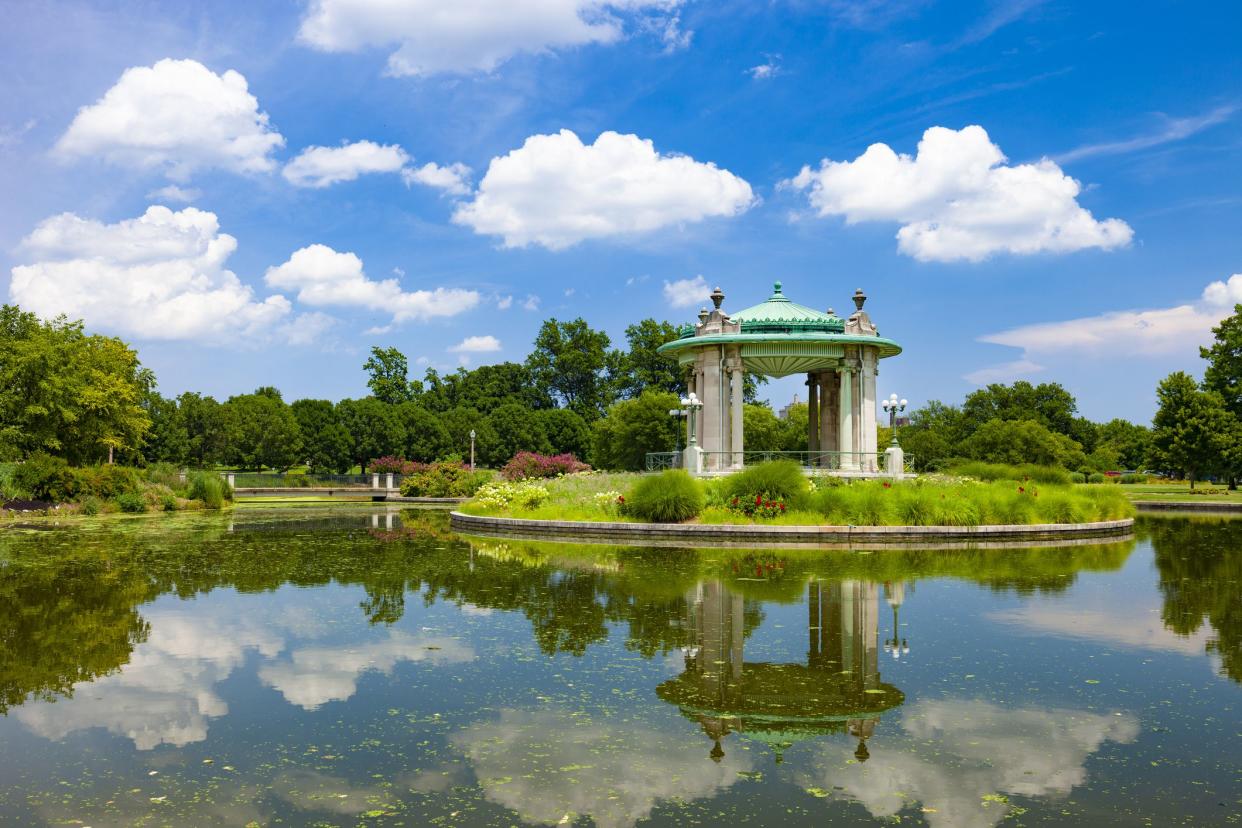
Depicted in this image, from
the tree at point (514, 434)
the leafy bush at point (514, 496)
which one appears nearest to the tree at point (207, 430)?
the tree at point (514, 434)

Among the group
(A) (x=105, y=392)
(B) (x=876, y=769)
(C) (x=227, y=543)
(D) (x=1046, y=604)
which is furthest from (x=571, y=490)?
(A) (x=105, y=392)

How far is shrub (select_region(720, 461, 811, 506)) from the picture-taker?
69.4 ft

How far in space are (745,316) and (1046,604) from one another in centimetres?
2057

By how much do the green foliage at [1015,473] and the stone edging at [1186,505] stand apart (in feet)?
37.6

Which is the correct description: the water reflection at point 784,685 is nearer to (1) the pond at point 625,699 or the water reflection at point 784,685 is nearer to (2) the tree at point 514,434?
(1) the pond at point 625,699

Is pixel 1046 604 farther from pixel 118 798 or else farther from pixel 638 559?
pixel 118 798

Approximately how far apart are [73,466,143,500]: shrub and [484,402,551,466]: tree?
34381 mm

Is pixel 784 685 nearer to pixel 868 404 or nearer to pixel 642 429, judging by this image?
pixel 868 404

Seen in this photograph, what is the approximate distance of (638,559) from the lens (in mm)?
16797

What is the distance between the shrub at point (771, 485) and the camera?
21.1 meters

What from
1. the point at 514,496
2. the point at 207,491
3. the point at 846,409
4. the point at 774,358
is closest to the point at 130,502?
the point at 207,491

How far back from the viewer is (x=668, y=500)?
21.3 meters

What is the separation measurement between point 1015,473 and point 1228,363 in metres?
34.0

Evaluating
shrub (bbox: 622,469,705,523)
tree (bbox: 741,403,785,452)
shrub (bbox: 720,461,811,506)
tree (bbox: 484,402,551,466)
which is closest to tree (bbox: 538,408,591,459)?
tree (bbox: 484,402,551,466)
